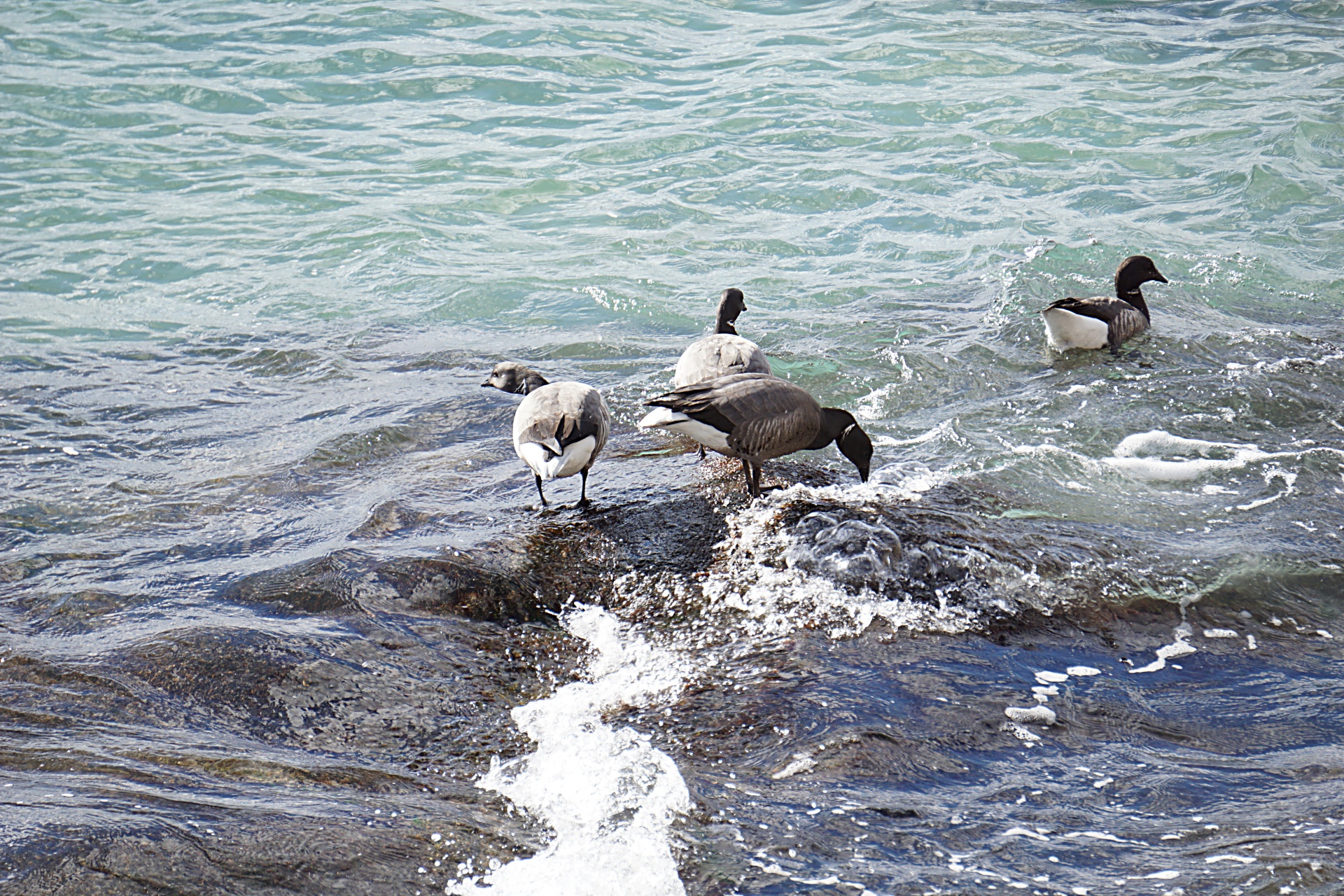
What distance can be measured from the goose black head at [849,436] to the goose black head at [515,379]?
2.33 metres

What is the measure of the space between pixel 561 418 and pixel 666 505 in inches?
31.9

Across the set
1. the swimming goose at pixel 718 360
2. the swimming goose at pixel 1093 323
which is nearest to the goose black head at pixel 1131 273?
the swimming goose at pixel 1093 323

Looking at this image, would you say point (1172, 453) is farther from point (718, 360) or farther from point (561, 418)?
point (561, 418)

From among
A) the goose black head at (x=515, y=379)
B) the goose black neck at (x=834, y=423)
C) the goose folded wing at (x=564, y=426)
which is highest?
the goose folded wing at (x=564, y=426)

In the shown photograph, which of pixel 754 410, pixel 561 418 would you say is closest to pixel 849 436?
pixel 754 410

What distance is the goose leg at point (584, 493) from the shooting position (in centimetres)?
628

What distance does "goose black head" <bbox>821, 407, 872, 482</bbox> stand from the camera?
6508 millimetres

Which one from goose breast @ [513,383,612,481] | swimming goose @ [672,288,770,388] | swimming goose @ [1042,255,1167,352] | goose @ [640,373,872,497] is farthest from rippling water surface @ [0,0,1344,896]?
swimming goose @ [672,288,770,388]

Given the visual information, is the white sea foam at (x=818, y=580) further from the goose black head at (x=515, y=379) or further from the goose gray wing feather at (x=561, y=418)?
the goose black head at (x=515, y=379)

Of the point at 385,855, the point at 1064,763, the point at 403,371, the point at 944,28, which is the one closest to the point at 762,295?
the point at 403,371

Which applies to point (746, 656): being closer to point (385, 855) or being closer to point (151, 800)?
point (385, 855)

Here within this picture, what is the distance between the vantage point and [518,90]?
17156 mm

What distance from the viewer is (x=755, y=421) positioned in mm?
6070

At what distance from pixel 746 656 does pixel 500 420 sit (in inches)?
147
